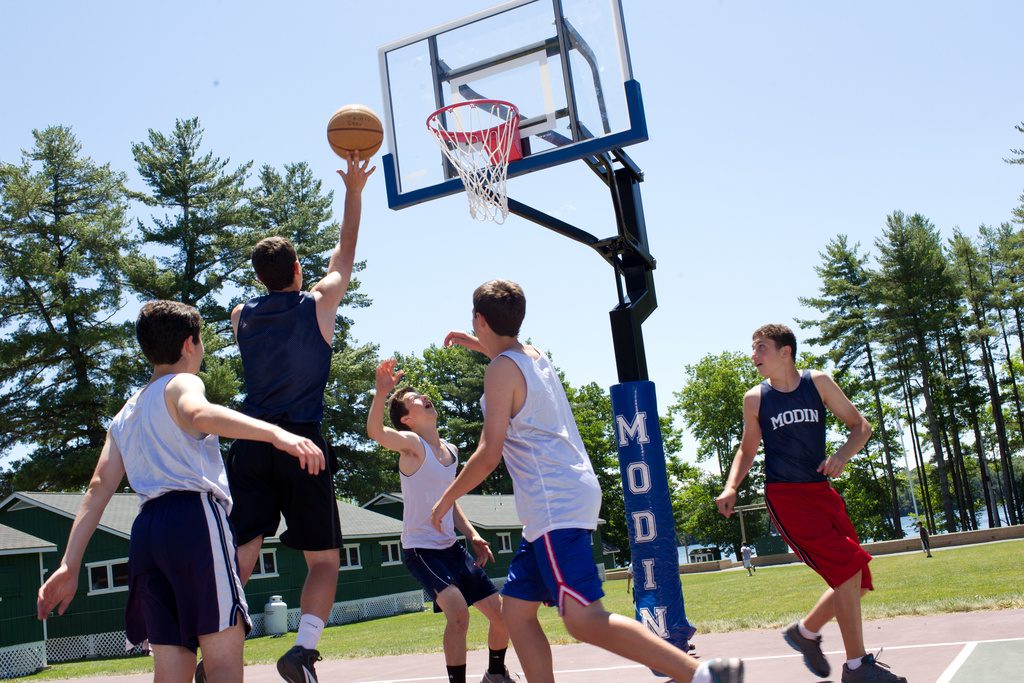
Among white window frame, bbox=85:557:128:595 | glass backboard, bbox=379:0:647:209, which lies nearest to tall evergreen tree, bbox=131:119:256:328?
white window frame, bbox=85:557:128:595

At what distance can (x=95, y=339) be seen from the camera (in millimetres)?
39312

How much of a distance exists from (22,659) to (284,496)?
23.8m

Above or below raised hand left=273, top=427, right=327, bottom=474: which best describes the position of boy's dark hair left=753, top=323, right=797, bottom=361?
above

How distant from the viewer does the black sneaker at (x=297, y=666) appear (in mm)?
4387

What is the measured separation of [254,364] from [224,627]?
152 cm

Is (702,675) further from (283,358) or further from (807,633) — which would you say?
(283,358)

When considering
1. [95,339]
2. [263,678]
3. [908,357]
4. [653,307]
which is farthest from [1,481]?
[908,357]

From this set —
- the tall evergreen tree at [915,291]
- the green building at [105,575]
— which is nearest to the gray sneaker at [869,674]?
the green building at [105,575]

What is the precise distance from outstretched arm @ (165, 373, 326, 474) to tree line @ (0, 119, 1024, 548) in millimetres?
33718

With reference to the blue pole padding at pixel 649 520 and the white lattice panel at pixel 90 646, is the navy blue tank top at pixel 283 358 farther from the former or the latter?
the white lattice panel at pixel 90 646

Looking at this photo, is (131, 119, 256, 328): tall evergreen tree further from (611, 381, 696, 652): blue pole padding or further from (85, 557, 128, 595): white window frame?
(611, 381, 696, 652): blue pole padding

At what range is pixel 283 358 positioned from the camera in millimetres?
4758

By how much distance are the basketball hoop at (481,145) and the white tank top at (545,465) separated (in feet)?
14.5

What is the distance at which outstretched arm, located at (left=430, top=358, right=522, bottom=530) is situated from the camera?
4406 mm
